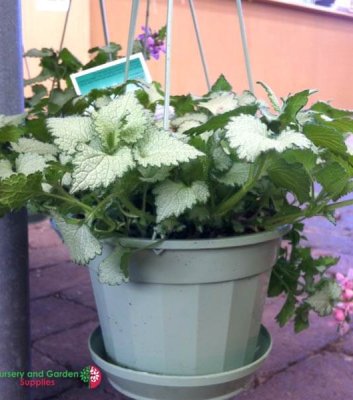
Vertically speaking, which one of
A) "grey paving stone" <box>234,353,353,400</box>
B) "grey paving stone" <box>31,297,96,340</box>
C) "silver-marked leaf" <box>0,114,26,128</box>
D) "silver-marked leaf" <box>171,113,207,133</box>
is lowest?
"grey paving stone" <box>31,297,96,340</box>

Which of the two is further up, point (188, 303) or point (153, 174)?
point (153, 174)

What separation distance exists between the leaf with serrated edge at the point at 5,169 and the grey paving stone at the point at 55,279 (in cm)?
114

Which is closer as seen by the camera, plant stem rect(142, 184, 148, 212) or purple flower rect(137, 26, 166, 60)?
plant stem rect(142, 184, 148, 212)

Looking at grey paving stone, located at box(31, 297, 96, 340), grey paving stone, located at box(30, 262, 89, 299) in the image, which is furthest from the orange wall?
grey paving stone, located at box(31, 297, 96, 340)

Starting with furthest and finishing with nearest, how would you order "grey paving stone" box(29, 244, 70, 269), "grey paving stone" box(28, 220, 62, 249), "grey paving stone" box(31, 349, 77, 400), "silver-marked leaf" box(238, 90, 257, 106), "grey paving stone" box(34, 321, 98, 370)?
"grey paving stone" box(28, 220, 62, 249), "grey paving stone" box(29, 244, 70, 269), "grey paving stone" box(34, 321, 98, 370), "grey paving stone" box(31, 349, 77, 400), "silver-marked leaf" box(238, 90, 257, 106)

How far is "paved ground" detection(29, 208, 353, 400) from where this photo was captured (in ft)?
3.89

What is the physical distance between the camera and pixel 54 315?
156cm

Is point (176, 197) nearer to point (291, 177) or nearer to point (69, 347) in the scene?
point (291, 177)

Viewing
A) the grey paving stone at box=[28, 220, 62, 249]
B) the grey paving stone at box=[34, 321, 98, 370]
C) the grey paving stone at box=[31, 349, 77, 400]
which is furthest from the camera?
the grey paving stone at box=[28, 220, 62, 249]

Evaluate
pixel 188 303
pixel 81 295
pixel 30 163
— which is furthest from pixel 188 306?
pixel 81 295

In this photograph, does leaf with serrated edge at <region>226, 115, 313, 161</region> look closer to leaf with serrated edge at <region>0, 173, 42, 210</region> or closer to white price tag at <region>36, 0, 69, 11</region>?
leaf with serrated edge at <region>0, 173, 42, 210</region>

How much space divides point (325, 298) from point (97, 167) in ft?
1.32

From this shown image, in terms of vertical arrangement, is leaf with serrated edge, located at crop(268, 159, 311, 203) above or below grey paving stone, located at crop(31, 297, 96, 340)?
above

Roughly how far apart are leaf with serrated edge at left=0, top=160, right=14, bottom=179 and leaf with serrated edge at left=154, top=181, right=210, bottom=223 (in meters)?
0.16
